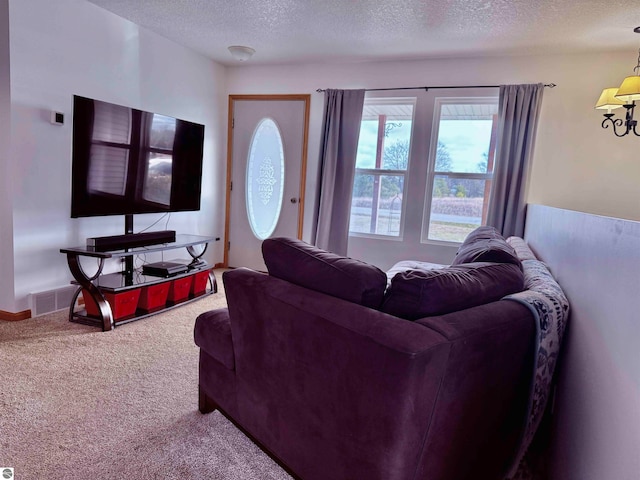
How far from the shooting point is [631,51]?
135 inches

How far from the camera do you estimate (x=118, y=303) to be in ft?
9.65

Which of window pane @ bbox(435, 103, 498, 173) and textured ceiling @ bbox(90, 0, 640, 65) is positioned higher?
textured ceiling @ bbox(90, 0, 640, 65)

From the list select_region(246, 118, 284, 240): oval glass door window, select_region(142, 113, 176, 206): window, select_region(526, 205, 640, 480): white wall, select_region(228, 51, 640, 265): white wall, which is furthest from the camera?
select_region(246, 118, 284, 240): oval glass door window

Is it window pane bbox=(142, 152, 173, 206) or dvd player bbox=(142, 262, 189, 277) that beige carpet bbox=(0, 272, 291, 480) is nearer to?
dvd player bbox=(142, 262, 189, 277)

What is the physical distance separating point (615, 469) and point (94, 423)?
1.93 meters

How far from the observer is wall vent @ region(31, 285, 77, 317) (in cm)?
299

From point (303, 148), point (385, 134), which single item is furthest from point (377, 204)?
point (303, 148)

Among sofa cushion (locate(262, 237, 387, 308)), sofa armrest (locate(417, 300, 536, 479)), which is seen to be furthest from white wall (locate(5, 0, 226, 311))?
sofa armrest (locate(417, 300, 536, 479))

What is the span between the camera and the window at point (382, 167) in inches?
169

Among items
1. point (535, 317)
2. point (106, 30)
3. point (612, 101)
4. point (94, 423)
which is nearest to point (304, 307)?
point (535, 317)

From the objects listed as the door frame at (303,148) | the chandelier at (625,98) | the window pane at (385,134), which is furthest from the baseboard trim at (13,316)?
the chandelier at (625,98)

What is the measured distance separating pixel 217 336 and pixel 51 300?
218cm

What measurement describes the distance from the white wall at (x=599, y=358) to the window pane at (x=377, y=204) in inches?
101

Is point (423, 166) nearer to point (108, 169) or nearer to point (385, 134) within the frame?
point (385, 134)
